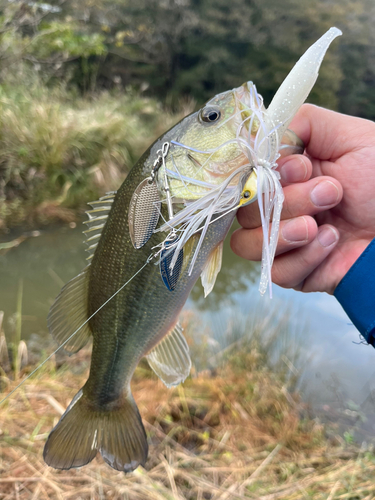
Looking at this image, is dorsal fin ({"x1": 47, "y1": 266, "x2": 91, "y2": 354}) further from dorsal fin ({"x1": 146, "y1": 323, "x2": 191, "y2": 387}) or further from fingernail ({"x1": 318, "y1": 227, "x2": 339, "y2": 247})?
fingernail ({"x1": 318, "y1": 227, "x2": 339, "y2": 247})

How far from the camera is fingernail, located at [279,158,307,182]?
1531 millimetres

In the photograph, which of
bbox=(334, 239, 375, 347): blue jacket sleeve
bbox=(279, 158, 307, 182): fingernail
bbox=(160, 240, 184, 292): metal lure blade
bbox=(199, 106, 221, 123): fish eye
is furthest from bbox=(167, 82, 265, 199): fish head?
bbox=(334, 239, 375, 347): blue jacket sleeve

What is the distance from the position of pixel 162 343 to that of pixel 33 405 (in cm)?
182

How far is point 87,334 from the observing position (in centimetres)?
171

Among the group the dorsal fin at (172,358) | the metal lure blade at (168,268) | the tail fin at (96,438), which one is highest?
the metal lure blade at (168,268)

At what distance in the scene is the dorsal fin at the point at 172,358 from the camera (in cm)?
166

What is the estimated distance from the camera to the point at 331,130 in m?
1.67

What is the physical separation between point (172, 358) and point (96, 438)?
506 mm

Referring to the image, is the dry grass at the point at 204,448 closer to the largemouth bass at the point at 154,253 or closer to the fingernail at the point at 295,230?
the largemouth bass at the point at 154,253

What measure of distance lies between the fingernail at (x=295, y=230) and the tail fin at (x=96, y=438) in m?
1.13

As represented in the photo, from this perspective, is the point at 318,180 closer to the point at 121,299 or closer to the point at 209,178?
the point at 209,178

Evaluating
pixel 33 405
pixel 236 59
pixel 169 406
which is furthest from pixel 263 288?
pixel 236 59

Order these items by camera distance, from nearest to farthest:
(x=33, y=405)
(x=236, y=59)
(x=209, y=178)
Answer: (x=209, y=178), (x=33, y=405), (x=236, y=59)

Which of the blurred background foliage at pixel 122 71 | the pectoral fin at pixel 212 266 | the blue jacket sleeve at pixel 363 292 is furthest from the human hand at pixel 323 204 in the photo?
the blurred background foliage at pixel 122 71
